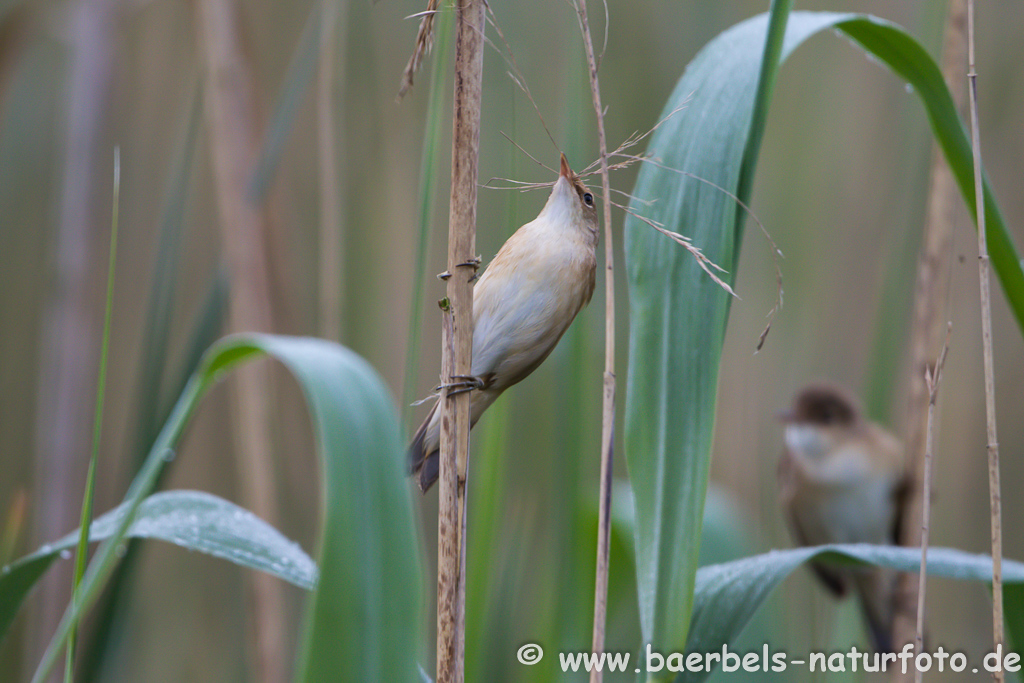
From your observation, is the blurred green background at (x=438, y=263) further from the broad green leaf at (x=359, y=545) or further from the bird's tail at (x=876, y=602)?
the broad green leaf at (x=359, y=545)

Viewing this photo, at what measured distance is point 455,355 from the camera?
623 millimetres

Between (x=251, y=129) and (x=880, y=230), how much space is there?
1960mm

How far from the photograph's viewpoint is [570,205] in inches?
27.4

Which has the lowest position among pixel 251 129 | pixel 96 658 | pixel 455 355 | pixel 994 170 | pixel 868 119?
pixel 96 658

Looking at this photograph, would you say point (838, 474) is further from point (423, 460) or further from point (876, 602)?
point (423, 460)

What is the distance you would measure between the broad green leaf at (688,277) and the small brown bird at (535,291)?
0.05 m

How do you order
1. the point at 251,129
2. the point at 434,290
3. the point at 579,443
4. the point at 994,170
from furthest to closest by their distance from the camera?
the point at 994,170, the point at 434,290, the point at 251,129, the point at 579,443

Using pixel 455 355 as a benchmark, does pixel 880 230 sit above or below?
above

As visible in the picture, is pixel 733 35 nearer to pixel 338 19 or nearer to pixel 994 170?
pixel 338 19

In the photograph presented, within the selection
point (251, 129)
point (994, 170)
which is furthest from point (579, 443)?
point (994, 170)

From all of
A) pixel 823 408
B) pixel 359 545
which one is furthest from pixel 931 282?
pixel 359 545

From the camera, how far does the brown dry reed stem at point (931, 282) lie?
1.24 m

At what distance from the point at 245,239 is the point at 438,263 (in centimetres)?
42

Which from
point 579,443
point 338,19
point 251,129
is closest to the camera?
point 579,443
